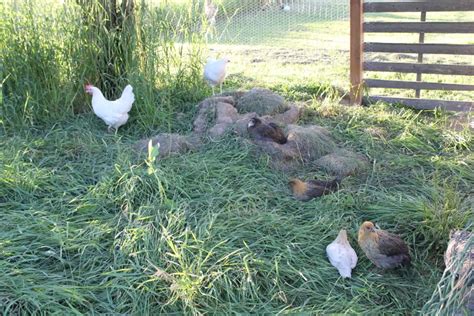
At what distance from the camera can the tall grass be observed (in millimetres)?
5062

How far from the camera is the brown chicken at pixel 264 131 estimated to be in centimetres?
445

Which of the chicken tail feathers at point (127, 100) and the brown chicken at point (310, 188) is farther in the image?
the chicken tail feathers at point (127, 100)

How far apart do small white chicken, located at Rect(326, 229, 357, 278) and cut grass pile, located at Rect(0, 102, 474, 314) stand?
62mm

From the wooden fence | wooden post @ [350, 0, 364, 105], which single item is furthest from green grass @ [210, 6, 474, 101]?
the wooden fence

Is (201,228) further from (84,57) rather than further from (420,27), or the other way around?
(420,27)

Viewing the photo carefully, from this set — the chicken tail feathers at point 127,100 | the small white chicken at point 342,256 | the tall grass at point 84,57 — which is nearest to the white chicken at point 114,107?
the chicken tail feathers at point 127,100

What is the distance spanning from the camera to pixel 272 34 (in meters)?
10.6

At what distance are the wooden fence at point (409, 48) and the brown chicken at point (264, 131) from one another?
2055mm

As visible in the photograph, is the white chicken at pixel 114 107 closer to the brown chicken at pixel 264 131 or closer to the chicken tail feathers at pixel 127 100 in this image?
the chicken tail feathers at pixel 127 100

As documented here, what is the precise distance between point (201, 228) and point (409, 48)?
4205 mm

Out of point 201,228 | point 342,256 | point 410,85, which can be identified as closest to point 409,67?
point 410,85

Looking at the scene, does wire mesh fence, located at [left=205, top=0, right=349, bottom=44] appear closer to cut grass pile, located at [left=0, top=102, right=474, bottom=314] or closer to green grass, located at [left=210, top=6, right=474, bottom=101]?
green grass, located at [left=210, top=6, right=474, bottom=101]

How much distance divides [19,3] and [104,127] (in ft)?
5.34

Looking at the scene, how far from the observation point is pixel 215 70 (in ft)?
18.8
